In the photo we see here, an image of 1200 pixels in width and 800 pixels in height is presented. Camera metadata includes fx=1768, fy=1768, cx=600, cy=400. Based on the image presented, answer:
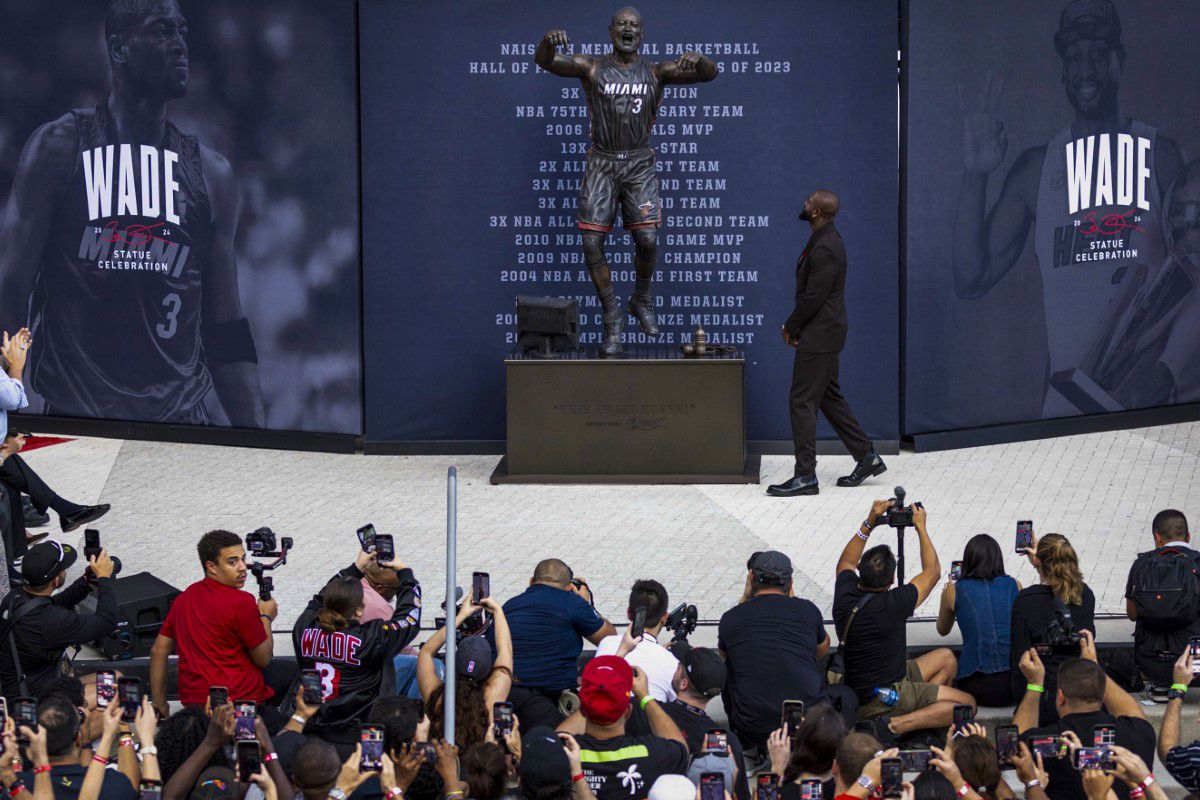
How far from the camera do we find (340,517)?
1236 cm

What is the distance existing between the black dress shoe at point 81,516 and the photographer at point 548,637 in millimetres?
4398

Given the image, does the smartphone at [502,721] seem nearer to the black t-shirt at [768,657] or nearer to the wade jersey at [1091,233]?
the black t-shirt at [768,657]

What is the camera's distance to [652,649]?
7801 mm

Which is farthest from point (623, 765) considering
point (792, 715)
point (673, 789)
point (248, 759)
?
point (248, 759)

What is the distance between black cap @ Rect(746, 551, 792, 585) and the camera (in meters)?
8.03

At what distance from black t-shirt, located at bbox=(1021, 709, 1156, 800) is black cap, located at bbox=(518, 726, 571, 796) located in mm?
1793

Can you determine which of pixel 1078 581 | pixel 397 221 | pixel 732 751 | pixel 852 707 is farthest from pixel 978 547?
pixel 397 221

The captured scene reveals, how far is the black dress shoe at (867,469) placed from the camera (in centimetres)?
1304

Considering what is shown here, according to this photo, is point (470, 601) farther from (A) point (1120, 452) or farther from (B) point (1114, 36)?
(B) point (1114, 36)

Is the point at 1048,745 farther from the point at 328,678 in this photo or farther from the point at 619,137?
the point at 619,137

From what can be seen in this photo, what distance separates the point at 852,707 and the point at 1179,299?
27.5 feet

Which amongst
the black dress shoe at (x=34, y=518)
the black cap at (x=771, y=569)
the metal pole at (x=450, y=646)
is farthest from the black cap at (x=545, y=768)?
the black dress shoe at (x=34, y=518)

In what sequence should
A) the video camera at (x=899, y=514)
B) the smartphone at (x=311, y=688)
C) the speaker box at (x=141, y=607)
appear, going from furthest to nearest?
the speaker box at (x=141, y=607) → the video camera at (x=899, y=514) → the smartphone at (x=311, y=688)

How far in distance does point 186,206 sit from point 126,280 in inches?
33.6
